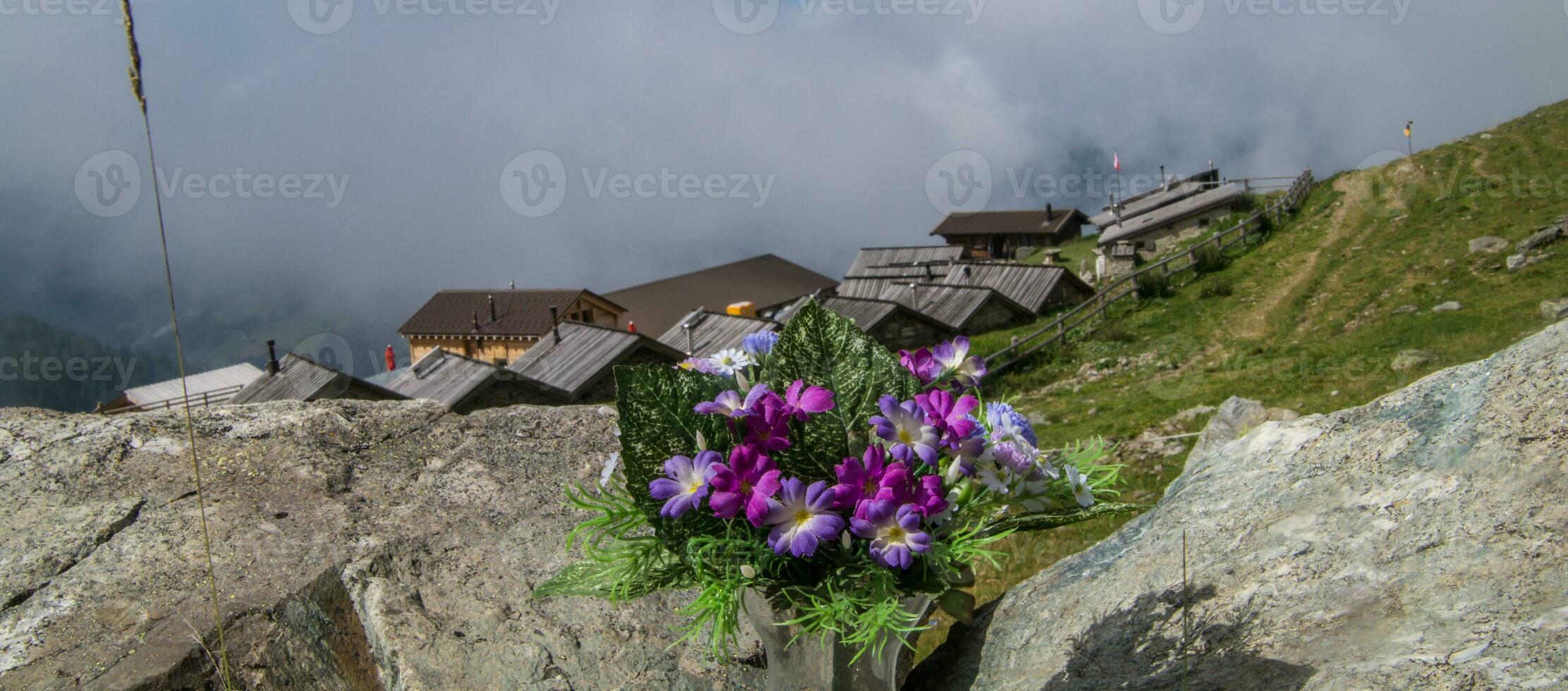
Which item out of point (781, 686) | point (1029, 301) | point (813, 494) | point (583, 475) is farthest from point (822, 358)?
point (1029, 301)

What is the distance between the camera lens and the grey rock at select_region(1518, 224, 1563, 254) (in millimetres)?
14875

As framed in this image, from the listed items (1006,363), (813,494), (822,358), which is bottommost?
(1006,363)

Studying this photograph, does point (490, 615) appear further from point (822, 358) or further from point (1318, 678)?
point (1318, 678)

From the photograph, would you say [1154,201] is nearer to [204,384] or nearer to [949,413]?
[204,384]

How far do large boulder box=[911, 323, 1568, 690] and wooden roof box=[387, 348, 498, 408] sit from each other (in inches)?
619

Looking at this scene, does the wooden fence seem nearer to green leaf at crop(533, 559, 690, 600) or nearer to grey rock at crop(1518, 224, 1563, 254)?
grey rock at crop(1518, 224, 1563, 254)

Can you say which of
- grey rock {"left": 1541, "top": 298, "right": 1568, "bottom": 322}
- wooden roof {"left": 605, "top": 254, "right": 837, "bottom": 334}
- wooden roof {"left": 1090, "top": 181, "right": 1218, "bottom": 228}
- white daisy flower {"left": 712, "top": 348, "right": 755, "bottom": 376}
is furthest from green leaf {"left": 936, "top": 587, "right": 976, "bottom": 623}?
wooden roof {"left": 605, "top": 254, "right": 837, "bottom": 334}

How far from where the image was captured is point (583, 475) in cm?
360

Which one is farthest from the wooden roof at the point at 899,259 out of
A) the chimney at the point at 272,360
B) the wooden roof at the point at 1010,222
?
the chimney at the point at 272,360

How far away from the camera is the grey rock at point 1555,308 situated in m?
11.1

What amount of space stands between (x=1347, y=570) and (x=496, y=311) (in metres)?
40.4

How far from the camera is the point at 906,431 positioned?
1.80m

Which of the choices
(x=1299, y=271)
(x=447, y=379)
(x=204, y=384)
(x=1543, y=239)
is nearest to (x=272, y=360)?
(x=447, y=379)

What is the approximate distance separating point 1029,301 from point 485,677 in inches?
1214
